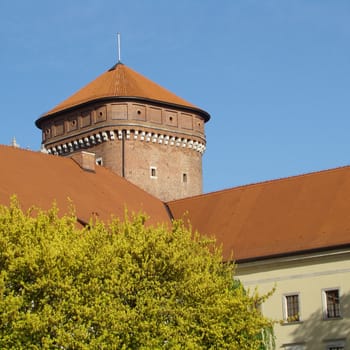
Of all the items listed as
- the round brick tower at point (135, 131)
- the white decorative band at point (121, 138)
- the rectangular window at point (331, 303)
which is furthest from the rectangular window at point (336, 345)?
the white decorative band at point (121, 138)

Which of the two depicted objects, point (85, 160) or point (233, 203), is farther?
point (85, 160)

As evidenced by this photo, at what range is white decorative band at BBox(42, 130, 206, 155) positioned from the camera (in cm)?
5041

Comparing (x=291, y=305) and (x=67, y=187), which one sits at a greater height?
(x=67, y=187)

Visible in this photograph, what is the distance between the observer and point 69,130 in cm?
5228

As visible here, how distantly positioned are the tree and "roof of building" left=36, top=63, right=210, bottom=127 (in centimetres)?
2467

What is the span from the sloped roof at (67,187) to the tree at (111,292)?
10.8 m

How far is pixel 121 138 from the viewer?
5041 centimetres

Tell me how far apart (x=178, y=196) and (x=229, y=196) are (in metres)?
6.89

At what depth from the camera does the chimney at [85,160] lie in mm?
45188

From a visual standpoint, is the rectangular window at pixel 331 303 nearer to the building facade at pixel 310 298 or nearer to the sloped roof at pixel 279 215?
the building facade at pixel 310 298

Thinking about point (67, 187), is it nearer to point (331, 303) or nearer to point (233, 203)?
point (233, 203)

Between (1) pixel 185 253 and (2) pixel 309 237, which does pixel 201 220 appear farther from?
(1) pixel 185 253

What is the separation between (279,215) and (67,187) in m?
9.53

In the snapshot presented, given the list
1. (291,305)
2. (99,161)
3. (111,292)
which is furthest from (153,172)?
(111,292)
